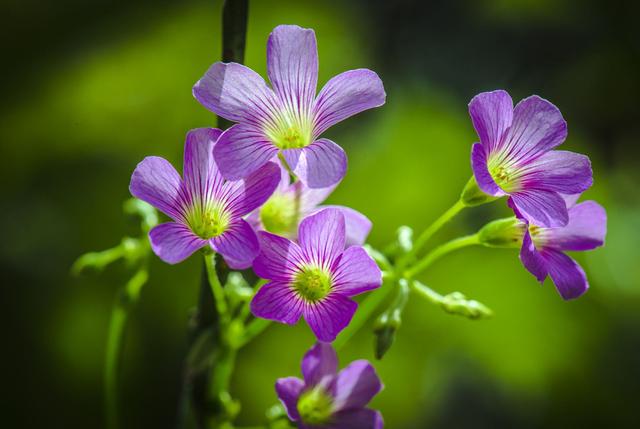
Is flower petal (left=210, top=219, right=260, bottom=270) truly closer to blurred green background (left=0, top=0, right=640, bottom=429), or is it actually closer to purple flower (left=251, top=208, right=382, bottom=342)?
purple flower (left=251, top=208, right=382, bottom=342)

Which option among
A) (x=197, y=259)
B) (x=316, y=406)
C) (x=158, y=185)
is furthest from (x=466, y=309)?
(x=197, y=259)

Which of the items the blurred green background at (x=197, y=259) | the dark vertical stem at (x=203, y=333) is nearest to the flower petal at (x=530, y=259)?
the dark vertical stem at (x=203, y=333)

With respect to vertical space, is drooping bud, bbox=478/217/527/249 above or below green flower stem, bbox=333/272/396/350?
above

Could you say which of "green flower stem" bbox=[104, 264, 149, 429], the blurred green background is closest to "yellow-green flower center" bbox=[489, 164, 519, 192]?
"green flower stem" bbox=[104, 264, 149, 429]

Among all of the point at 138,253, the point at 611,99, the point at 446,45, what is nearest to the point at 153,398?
the point at 138,253

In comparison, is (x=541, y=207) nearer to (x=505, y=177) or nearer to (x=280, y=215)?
(x=505, y=177)

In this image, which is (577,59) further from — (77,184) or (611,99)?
(77,184)
